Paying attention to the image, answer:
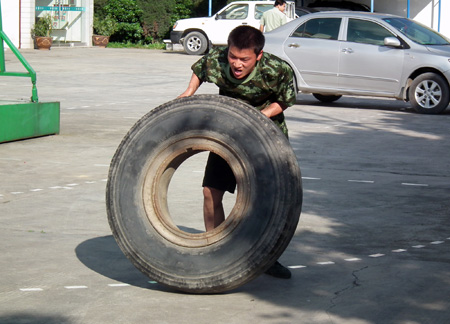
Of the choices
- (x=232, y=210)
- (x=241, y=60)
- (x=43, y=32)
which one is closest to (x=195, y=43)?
(x=43, y=32)

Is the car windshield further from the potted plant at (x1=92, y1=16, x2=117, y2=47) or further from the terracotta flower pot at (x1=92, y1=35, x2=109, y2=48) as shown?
the potted plant at (x1=92, y1=16, x2=117, y2=47)

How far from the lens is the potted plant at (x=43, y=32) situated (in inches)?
1212

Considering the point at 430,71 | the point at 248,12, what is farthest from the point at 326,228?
the point at 248,12

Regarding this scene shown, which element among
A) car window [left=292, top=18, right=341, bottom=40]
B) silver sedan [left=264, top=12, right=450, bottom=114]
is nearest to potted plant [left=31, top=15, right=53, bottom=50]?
silver sedan [left=264, top=12, right=450, bottom=114]

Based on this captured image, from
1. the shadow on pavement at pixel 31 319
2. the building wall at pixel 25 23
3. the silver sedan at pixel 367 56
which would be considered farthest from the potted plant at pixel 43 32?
the shadow on pavement at pixel 31 319

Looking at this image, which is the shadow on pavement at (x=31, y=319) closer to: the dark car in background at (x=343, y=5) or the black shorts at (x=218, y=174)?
the black shorts at (x=218, y=174)

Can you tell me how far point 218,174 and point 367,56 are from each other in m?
10.1

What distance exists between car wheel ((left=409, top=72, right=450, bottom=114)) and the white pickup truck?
43.8ft

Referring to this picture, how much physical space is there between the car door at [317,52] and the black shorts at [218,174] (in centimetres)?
1009

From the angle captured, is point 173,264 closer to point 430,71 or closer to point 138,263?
point 138,263

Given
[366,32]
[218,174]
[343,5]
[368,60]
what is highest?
[343,5]

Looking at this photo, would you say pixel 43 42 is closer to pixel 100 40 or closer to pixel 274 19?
pixel 100 40

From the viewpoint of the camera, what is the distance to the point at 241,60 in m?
4.90

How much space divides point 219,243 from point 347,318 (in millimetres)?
796
